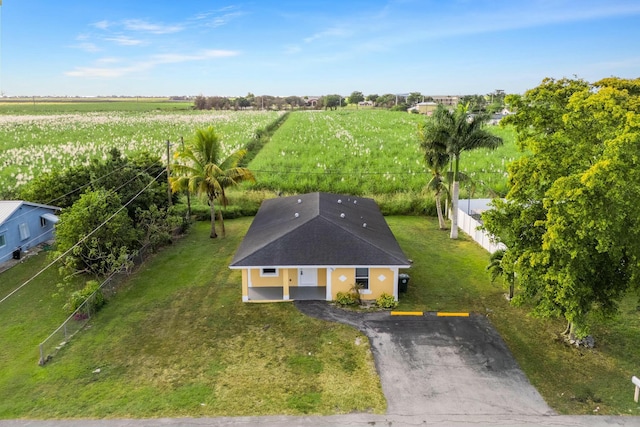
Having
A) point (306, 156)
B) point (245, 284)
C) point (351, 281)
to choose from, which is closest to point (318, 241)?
point (351, 281)

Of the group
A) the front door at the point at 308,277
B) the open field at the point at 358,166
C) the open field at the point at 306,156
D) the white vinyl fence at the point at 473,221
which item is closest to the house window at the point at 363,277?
the front door at the point at 308,277

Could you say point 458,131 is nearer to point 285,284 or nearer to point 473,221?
point 473,221

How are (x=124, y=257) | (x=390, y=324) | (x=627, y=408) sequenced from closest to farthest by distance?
(x=627, y=408) < (x=390, y=324) < (x=124, y=257)

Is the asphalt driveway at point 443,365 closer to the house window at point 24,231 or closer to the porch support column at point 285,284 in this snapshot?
the porch support column at point 285,284

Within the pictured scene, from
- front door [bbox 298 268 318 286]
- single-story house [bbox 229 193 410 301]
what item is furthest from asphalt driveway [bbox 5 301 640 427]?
front door [bbox 298 268 318 286]

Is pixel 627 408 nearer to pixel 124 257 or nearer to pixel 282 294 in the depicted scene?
pixel 282 294

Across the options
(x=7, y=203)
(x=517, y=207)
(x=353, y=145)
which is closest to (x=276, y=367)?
(x=517, y=207)
